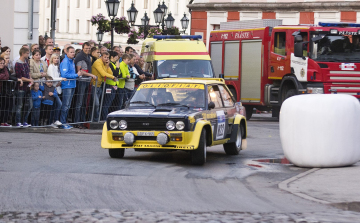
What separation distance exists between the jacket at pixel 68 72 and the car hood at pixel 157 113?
5.30 m

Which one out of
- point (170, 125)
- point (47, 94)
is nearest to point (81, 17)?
point (47, 94)

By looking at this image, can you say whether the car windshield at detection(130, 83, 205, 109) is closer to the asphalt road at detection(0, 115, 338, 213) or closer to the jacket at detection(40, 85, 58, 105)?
the asphalt road at detection(0, 115, 338, 213)

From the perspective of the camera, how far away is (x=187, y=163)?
1323 centimetres

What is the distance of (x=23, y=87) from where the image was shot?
57.5 ft

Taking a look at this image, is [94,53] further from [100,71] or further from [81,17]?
[81,17]

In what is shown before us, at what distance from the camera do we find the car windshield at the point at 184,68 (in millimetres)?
23016

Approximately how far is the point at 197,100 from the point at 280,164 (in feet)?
5.97

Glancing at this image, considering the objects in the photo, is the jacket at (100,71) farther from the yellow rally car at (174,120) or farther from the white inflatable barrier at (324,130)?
the white inflatable barrier at (324,130)

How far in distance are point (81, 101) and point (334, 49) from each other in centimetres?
862

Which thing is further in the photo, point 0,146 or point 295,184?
point 0,146

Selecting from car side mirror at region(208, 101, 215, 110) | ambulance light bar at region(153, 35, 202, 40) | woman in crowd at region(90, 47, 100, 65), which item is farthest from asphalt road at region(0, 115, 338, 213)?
ambulance light bar at region(153, 35, 202, 40)

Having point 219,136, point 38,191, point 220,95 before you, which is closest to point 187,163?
point 219,136

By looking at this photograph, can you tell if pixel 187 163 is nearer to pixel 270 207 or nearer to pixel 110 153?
pixel 110 153

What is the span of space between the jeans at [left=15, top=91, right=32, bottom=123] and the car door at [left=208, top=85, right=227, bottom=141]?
5.08m
